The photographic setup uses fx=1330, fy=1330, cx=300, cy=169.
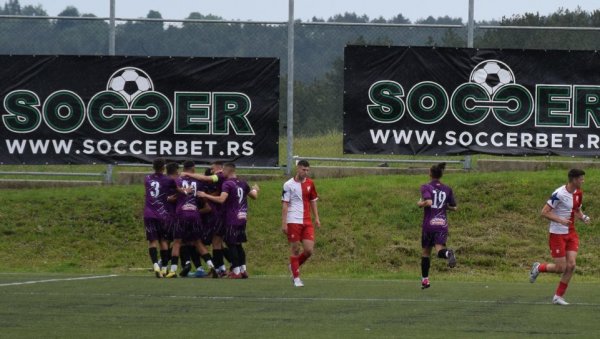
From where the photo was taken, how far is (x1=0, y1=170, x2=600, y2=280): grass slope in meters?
24.1

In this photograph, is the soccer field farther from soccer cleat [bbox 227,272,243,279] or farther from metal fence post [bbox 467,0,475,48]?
metal fence post [bbox 467,0,475,48]

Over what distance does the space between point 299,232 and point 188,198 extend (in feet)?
8.14

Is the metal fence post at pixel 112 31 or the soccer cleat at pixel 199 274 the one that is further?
the metal fence post at pixel 112 31

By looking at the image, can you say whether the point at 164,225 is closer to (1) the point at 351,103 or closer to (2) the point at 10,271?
(2) the point at 10,271

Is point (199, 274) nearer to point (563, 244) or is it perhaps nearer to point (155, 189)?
point (155, 189)

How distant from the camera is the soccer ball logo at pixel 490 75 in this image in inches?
1046

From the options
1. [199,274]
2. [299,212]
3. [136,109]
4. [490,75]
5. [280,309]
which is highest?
[490,75]

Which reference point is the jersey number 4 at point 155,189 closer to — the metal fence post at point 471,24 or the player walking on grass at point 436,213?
the player walking on grass at point 436,213

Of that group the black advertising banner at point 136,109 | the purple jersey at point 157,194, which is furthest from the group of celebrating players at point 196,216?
the black advertising banner at point 136,109

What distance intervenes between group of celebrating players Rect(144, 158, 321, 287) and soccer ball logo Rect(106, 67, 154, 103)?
4926 millimetres

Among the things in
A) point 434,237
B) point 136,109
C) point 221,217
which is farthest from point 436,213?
point 136,109

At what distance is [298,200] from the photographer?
20.5m

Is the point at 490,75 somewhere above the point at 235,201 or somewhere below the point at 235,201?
above

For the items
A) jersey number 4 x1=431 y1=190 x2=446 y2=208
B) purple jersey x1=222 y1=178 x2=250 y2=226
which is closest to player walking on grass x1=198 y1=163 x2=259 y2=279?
purple jersey x1=222 y1=178 x2=250 y2=226
